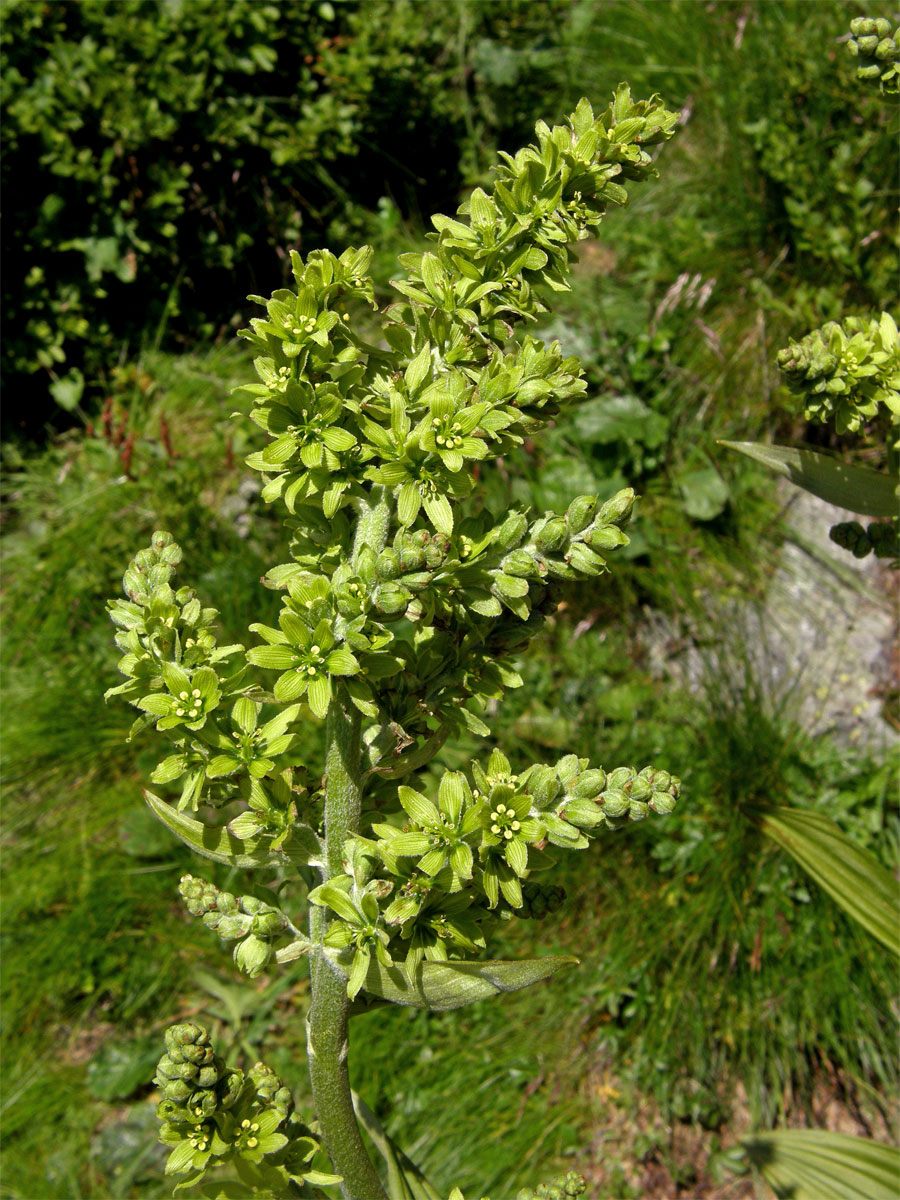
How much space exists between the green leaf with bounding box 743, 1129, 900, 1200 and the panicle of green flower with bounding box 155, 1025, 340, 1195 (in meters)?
2.03

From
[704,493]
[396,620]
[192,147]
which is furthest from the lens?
[192,147]

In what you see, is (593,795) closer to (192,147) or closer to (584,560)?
(584,560)

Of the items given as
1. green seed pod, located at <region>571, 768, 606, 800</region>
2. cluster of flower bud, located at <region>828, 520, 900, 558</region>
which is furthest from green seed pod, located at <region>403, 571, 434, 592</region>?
cluster of flower bud, located at <region>828, 520, 900, 558</region>

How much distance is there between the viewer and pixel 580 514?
5.90 feet

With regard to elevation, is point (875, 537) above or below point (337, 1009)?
above

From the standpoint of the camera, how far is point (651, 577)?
5504mm

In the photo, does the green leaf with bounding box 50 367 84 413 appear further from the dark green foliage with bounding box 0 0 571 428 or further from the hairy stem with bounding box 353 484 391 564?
the hairy stem with bounding box 353 484 391 564

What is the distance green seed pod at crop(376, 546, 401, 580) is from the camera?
1.63m

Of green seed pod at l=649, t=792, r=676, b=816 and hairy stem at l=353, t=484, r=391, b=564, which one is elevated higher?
hairy stem at l=353, t=484, r=391, b=564

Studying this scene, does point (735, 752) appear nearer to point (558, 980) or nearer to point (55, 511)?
point (558, 980)

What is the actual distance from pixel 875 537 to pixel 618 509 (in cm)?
107

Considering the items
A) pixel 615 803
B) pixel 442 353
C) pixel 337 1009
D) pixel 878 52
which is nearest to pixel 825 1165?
pixel 337 1009

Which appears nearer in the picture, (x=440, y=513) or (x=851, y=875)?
(x=440, y=513)

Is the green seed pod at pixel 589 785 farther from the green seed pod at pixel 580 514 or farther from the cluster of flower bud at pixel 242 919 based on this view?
the cluster of flower bud at pixel 242 919
